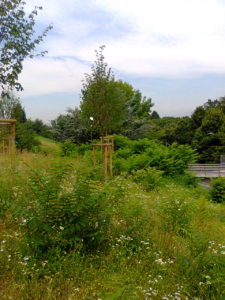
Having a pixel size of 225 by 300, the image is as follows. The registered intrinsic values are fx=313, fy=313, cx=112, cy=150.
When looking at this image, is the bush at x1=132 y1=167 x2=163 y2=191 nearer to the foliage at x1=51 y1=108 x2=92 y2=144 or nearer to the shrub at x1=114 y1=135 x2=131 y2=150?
the shrub at x1=114 y1=135 x2=131 y2=150

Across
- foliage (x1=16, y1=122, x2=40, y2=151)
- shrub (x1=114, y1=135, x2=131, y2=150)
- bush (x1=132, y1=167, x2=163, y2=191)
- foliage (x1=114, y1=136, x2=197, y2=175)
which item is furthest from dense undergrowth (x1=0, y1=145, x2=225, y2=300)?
foliage (x1=16, y1=122, x2=40, y2=151)

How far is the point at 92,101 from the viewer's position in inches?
685

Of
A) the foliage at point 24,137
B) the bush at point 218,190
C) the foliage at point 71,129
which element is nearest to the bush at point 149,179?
the bush at point 218,190

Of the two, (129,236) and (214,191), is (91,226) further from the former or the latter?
(214,191)

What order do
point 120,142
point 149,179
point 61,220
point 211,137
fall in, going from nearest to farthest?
point 61,220
point 149,179
point 120,142
point 211,137

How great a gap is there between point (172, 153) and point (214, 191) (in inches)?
88.7

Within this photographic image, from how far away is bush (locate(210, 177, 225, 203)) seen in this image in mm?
11516

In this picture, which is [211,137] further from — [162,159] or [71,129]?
[162,159]

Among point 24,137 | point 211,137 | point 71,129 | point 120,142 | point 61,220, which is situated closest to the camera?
point 61,220

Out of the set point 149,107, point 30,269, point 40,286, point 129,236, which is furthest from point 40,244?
point 149,107

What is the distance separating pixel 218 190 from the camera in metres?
11.7

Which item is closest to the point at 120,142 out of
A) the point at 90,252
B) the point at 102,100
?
the point at 102,100

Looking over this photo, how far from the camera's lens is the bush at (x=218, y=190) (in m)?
11.5

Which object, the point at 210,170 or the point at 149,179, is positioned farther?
the point at 210,170
